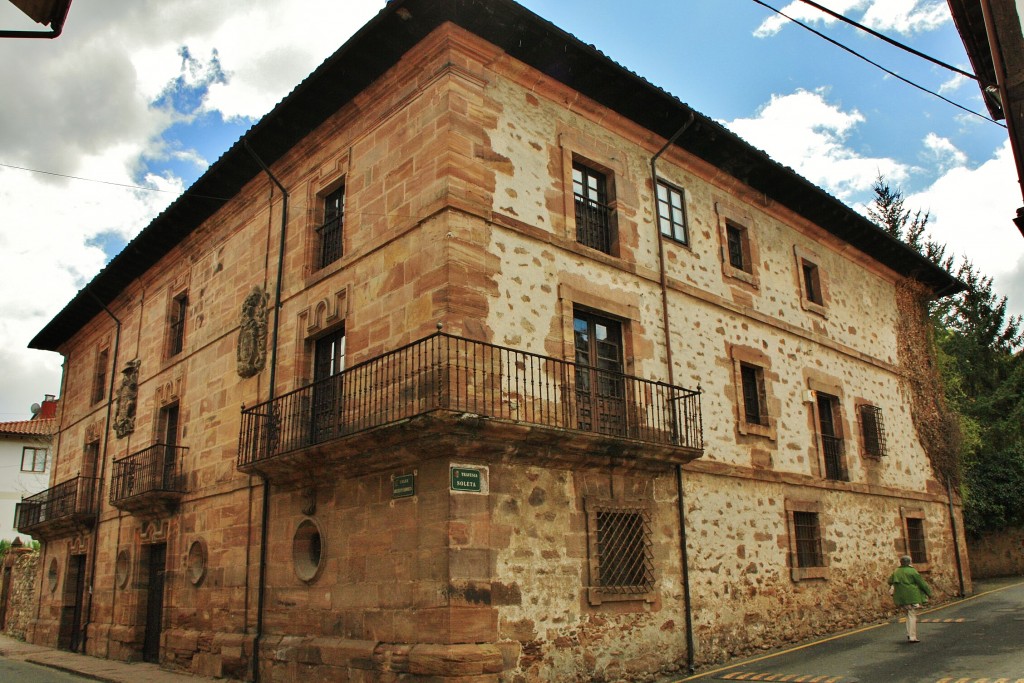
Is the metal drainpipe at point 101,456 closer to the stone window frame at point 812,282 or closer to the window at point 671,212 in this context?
the window at point 671,212


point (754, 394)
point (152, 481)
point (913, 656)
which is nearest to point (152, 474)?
Result: point (152, 481)

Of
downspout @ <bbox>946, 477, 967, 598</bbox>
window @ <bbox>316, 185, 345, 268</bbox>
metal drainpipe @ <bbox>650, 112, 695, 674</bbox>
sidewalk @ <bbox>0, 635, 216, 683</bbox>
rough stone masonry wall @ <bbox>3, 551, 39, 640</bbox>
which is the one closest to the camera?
metal drainpipe @ <bbox>650, 112, 695, 674</bbox>

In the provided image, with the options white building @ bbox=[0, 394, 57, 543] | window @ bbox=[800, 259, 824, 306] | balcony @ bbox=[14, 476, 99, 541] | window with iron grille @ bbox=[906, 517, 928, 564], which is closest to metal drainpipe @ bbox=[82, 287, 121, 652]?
balcony @ bbox=[14, 476, 99, 541]

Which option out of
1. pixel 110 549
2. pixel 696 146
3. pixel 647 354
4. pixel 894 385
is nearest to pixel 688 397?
pixel 647 354

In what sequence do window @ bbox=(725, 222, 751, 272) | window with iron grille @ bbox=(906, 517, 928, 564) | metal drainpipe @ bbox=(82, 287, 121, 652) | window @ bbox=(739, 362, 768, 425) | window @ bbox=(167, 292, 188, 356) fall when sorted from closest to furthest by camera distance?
window @ bbox=(739, 362, 768, 425)
window @ bbox=(725, 222, 751, 272)
window @ bbox=(167, 292, 188, 356)
window with iron grille @ bbox=(906, 517, 928, 564)
metal drainpipe @ bbox=(82, 287, 121, 652)

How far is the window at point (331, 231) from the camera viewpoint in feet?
38.7

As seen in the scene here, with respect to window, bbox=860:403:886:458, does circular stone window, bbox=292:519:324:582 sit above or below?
below

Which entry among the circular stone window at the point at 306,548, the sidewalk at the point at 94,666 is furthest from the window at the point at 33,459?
the circular stone window at the point at 306,548

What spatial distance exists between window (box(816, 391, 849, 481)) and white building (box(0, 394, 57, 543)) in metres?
32.9

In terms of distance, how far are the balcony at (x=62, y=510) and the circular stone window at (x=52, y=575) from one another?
1.96 feet

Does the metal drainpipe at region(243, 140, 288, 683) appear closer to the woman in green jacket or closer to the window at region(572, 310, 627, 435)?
the window at region(572, 310, 627, 435)

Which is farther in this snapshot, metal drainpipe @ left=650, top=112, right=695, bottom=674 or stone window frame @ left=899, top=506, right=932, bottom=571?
stone window frame @ left=899, top=506, right=932, bottom=571

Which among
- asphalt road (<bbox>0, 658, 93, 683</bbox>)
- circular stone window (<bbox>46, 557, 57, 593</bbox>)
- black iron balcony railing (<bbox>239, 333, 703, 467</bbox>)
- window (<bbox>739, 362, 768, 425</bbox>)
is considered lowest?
asphalt road (<bbox>0, 658, 93, 683</bbox>)

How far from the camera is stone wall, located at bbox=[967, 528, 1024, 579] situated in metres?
21.0
